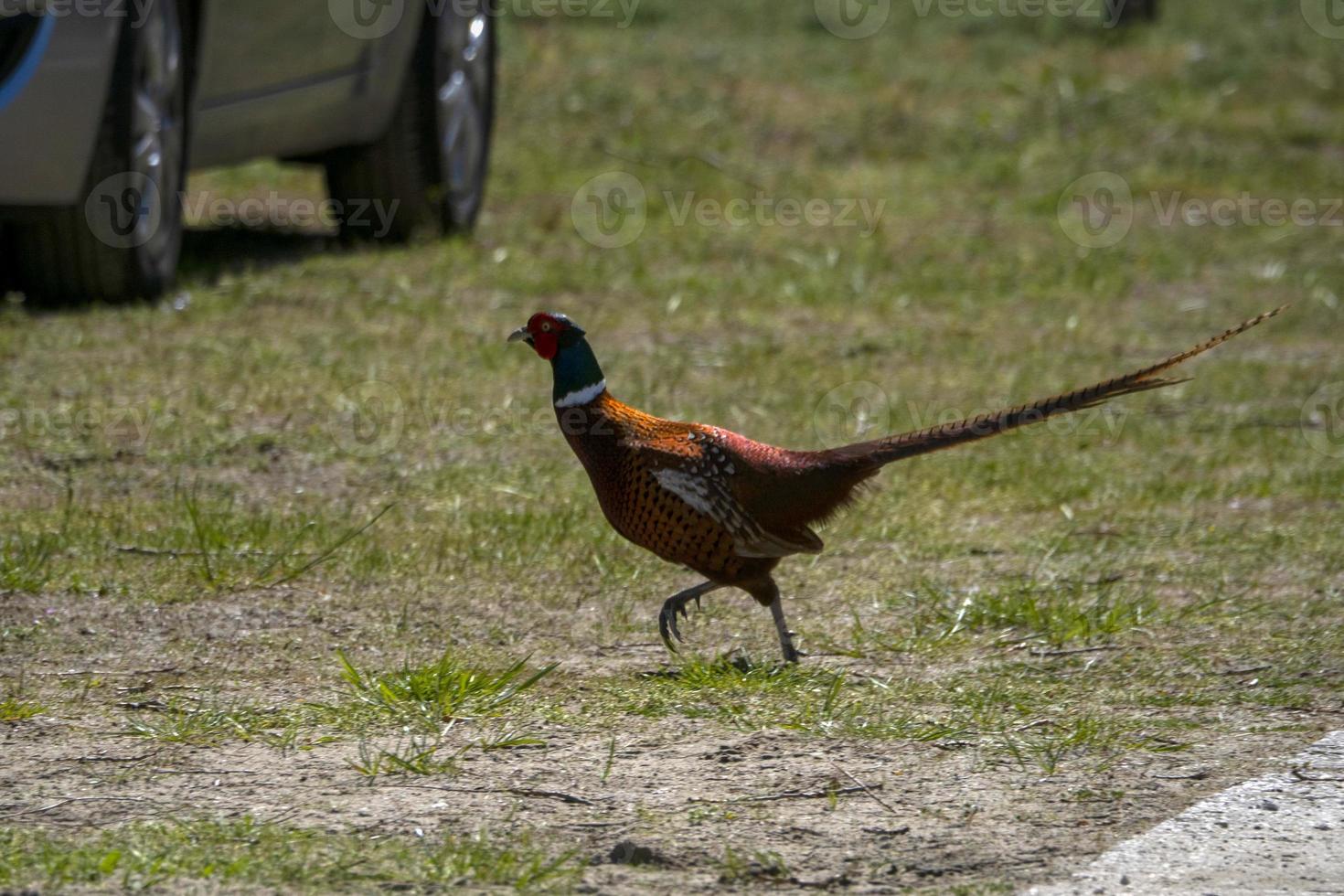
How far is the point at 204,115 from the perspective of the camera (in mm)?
7625

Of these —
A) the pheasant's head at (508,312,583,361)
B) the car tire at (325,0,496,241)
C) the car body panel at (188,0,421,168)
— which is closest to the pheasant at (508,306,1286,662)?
the pheasant's head at (508,312,583,361)

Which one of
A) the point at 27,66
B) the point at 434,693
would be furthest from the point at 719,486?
the point at 27,66

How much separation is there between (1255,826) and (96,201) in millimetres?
5038

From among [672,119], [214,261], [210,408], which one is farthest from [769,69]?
[210,408]

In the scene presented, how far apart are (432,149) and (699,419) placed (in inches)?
117

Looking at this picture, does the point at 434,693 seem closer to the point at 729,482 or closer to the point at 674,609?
the point at 674,609

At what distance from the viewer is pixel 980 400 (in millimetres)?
7223

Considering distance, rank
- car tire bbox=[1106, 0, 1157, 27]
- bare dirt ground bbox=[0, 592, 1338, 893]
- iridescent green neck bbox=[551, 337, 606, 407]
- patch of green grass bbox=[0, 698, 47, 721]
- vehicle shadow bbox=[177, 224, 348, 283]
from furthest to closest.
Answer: car tire bbox=[1106, 0, 1157, 27], vehicle shadow bbox=[177, 224, 348, 283], iridescent green neck bbox=[551, 337, 606, 407], patch of green grass bbox=[0, 698, 47, 721], bare dirt ground bbox=[0, 592, 1338, 893]

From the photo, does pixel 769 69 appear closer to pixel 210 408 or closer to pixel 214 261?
pixel 214 261

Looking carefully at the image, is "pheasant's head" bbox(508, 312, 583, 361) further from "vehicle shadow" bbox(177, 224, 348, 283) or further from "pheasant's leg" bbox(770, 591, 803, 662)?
"vehicle shadow" bbox(177, 224, 348, 283)

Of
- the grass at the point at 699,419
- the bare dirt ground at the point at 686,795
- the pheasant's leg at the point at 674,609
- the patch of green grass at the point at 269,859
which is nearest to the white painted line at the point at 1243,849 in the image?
the bare dirt ground at the point at 686,795

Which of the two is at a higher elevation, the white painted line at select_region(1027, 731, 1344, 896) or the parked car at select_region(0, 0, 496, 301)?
the parked car at select_region(0, 0, 496, 301)

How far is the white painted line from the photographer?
3.20 metres

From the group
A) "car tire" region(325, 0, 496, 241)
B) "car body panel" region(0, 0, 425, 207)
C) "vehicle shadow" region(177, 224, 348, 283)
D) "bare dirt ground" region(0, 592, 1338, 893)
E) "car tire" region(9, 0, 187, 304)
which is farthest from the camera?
"car tire" region(325, 0, 496, 241)
